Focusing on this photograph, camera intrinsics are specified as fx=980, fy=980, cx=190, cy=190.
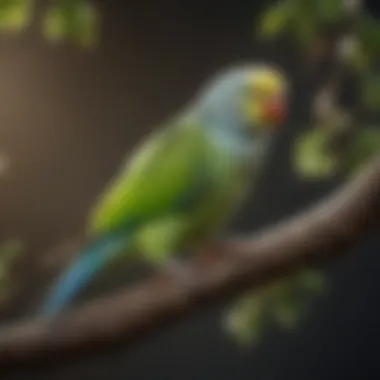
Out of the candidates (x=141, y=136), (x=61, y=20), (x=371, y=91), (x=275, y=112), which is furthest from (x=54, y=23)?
(x=371, y=91)

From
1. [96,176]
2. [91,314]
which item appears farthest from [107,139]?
[91,314]

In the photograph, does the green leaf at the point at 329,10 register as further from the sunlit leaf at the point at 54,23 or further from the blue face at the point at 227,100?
the sunlit leaf at the point at 54,23

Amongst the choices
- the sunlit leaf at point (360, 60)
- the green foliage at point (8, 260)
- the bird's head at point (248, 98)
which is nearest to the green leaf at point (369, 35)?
the sunlit leaf at point (360, 60)

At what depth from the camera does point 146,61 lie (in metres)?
1.23

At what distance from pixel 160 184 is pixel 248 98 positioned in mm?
148

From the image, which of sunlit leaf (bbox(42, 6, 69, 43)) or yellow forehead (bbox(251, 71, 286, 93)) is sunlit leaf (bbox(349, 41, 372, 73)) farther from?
sunlit leaf (bbox(42, 6, 69, 43))

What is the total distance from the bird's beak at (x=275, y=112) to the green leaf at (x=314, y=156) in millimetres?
38

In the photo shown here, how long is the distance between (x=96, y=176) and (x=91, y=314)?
170 millimetres

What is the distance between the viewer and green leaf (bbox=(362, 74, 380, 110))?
1.22m

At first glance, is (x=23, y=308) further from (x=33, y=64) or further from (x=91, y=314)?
(x=33, y=64)

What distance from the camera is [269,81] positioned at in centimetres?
120

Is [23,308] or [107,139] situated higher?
[107,139]

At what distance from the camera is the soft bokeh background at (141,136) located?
1.21 metres

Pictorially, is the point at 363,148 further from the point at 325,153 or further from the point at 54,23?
the point at 54,23
